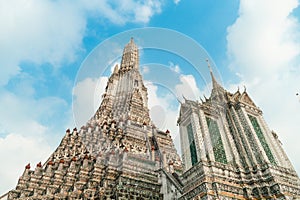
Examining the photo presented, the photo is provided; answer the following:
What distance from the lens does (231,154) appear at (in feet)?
61.7

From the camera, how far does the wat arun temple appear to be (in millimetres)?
16484

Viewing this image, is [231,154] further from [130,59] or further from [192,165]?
[130,59]

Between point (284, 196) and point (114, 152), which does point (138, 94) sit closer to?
point (114, 152)

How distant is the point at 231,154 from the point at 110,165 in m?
12.0

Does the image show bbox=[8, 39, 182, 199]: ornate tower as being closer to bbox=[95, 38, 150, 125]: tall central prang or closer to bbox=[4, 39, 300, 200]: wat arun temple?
bbox=[4, 39, 300, 200]: wat arun temple

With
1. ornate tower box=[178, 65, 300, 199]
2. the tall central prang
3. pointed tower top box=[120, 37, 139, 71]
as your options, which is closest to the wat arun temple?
ornate tower box=[178, 65, 300, 199]

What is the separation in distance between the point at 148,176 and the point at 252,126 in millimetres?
11139

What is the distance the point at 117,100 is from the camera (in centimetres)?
4531

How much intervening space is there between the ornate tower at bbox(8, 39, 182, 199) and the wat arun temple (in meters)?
0.09

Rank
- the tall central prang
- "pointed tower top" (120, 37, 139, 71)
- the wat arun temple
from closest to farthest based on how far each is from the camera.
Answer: the wat arun temple < the tall central prang < "pointed tower top" (120, 37, 139, 71)

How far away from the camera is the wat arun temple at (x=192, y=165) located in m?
16.5

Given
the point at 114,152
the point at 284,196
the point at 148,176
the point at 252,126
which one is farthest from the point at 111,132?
the point at 284,196

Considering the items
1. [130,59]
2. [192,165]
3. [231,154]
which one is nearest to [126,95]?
[130,59]

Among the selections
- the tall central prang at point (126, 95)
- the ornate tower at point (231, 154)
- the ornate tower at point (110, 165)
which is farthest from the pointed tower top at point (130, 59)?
the ornate tower at point (231, 154)
